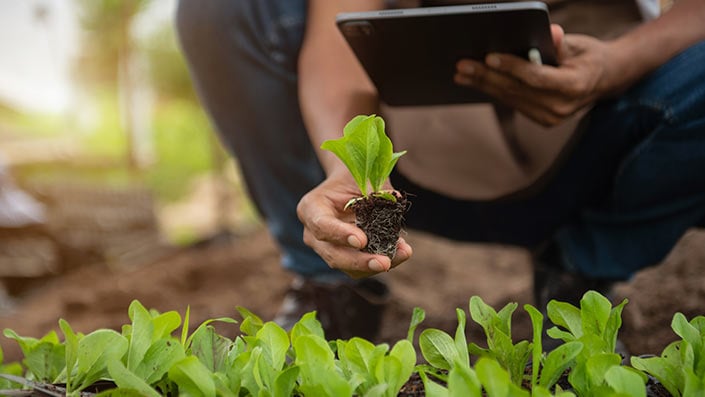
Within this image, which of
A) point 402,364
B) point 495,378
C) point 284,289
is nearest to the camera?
point 495,378

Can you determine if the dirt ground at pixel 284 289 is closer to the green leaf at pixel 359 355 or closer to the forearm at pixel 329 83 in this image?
the forearm at pixel 329 83

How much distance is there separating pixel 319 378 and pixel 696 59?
3.01ft

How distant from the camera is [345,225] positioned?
0.76 metres

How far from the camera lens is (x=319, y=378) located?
613 millimetres

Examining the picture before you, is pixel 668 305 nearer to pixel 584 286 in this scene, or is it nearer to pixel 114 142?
pixel 584 286

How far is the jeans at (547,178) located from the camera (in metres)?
1.25

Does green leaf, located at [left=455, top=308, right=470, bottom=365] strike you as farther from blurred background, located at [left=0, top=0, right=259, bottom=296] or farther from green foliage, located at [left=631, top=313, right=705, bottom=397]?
blurred background, located at [left=0, top=0, right=259, bottom=296]

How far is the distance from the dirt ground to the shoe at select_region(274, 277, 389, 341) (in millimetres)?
66

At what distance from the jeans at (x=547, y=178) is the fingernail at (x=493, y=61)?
0.99ft

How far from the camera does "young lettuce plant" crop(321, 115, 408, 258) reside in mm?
675

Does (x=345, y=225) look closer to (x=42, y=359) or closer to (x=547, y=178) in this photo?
(x=42, y=359)

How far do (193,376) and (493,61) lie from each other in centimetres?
69

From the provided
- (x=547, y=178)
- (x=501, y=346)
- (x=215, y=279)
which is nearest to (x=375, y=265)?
(x=501, y=346)

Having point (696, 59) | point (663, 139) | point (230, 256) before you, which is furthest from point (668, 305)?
point (230, 256)
